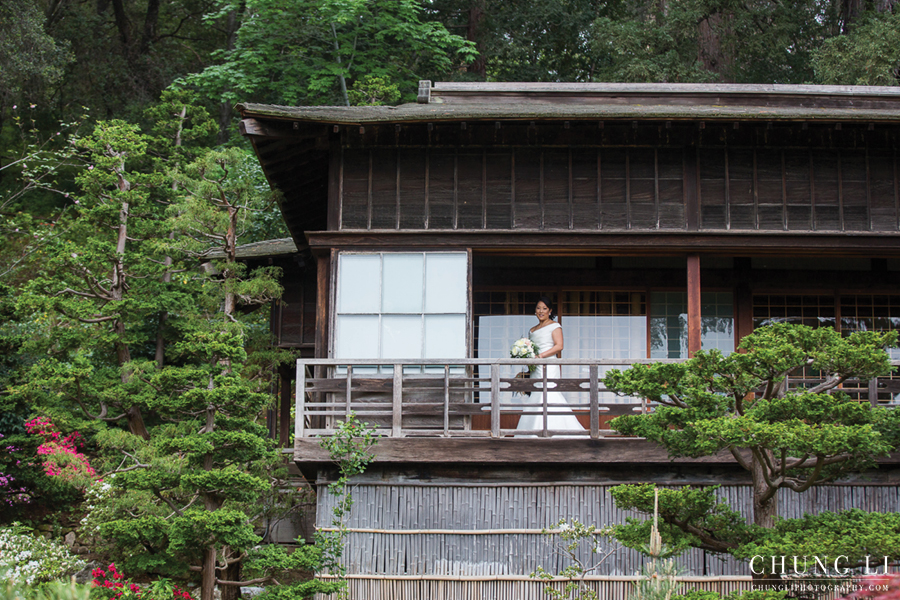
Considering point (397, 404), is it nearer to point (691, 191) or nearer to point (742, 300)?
point (691, 191)

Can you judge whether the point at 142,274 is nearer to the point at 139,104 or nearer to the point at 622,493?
the point at 622,493

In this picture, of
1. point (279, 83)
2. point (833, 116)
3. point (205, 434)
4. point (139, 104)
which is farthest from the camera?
point (139, 104)

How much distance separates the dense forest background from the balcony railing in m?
0.80

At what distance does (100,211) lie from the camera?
12.9 meters

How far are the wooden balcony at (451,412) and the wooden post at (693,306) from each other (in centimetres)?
92

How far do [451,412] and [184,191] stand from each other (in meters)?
7.05

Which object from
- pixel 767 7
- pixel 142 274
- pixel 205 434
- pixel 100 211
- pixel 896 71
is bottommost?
pixel 205 434

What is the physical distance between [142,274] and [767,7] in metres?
17.3

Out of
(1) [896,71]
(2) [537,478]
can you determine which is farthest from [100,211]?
(1) [896,71]

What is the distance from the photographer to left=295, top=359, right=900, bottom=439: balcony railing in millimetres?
9742

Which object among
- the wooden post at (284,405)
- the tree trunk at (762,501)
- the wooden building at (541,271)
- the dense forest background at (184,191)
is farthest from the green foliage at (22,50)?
the tree trunk at (762,501)

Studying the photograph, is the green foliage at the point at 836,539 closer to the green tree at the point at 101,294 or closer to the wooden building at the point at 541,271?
the wooden building at the point at 541,271

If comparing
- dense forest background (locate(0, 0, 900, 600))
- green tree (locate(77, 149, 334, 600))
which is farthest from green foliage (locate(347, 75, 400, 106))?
green tree (locate(77, 149, 334, 600))

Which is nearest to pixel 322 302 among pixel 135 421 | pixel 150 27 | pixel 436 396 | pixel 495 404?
pixel 436 396
